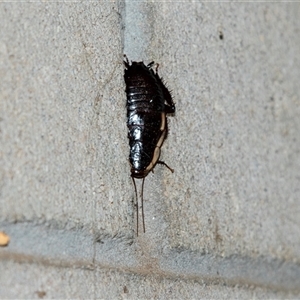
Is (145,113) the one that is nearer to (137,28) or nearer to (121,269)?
(137,28)

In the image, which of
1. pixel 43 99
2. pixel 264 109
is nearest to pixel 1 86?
pixel 43 99

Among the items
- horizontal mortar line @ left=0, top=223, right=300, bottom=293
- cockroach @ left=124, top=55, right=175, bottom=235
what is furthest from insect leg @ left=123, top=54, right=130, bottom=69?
horizontal mortar line @ left=0, top=223, right=300, bottom=293

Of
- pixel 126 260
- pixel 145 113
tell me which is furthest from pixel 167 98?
pixel 126 260

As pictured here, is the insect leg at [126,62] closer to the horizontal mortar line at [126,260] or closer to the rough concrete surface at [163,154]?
the rough concrete surface at [163,154]

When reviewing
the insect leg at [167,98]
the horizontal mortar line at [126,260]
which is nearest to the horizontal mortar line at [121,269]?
the horizontal mortar line at [126,260]

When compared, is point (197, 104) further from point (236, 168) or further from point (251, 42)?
point (251, 42)

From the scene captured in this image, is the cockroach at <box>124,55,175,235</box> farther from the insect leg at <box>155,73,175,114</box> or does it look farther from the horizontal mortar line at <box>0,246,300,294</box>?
the horizontal mortar line at <box>0,246,300,294</box>
